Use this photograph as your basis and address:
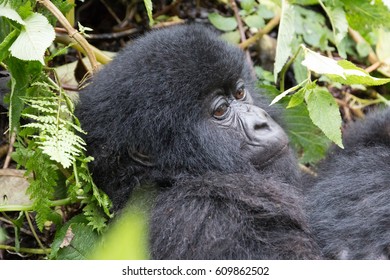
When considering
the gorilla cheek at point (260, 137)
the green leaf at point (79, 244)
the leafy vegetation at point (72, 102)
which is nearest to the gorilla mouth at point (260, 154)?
the gorilla cheek at point (260, 137)

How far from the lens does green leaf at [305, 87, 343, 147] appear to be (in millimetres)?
2684

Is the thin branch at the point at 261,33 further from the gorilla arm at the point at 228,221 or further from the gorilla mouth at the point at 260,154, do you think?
the gorilla arm at the point at 228,221

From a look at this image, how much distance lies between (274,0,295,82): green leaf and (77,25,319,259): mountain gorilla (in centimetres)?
23

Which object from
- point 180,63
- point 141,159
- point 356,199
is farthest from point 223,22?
point 356,199

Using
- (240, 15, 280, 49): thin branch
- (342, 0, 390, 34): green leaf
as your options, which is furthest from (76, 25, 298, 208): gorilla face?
(240, 15, 280, 49): thin branch

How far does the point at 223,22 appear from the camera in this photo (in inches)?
167

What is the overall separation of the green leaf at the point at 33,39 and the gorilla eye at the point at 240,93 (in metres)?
0.91

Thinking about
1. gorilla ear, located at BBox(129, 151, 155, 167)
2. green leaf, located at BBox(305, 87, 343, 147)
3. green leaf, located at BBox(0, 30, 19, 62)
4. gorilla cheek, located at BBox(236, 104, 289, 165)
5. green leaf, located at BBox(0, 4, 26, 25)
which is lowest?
gorilla cheek, located at BBox(236, 104, 289, 165)

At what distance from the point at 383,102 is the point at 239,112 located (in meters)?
1.78

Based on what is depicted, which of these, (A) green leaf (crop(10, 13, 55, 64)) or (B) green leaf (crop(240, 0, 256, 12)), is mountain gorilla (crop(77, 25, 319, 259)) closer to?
(A) green leaf (crop(10, 13, 55, 64))

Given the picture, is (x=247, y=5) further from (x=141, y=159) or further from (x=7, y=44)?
(x=7, y=44)

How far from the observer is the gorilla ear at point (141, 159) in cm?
273

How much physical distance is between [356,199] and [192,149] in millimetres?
720

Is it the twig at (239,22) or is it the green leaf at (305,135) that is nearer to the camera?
the green leaf at (305,135)
